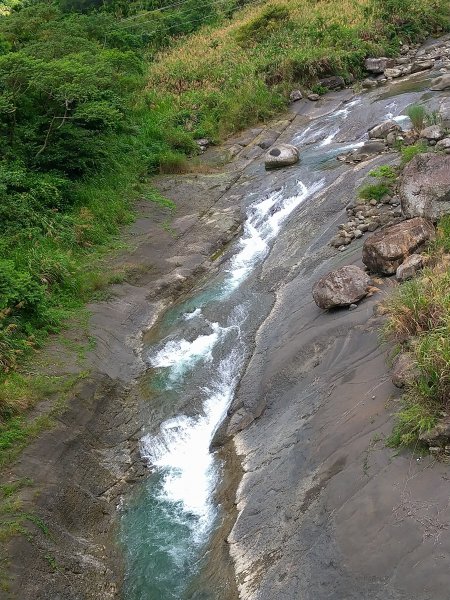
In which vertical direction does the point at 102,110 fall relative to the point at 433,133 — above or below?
above

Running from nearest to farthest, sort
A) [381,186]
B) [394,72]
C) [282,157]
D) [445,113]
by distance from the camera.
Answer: [381,186] → [445,113] → [282,157] → [394,72]

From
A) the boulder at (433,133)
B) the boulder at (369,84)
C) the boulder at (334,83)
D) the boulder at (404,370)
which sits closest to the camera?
the boulder at (404,370)

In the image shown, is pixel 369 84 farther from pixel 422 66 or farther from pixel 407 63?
pixel 407 63

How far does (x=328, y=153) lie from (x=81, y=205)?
935cm

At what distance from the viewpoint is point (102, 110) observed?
19.1m

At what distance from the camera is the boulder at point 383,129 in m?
20.6

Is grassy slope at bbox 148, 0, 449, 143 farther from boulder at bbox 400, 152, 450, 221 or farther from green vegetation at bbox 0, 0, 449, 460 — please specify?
boulder at bbox 400, 152, 450, 221

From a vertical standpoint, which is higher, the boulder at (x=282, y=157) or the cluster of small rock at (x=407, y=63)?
the boulder at (x=282, y=157)

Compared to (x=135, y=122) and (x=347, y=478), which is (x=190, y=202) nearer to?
(x=135, y=122)

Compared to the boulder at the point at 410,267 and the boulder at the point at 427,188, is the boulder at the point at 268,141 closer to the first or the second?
the boulder at the point at 427,188

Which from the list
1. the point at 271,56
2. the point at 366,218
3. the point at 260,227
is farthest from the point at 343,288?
the point at 271,56

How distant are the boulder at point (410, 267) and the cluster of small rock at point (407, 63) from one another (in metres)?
19.9

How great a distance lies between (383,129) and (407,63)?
38.4 ft

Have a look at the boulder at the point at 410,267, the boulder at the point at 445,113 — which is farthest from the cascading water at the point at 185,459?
the boulder at the point at 445,113
